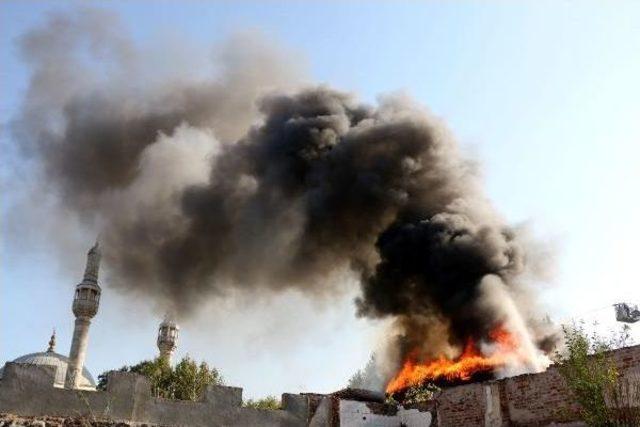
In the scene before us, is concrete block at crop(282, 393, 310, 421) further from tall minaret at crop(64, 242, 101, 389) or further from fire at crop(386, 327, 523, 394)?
tall minaret at crop(64, 242, 101, 389)

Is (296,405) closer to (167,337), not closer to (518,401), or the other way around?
(518,401)

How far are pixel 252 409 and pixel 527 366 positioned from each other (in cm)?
1057

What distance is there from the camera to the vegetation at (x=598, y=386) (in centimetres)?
988

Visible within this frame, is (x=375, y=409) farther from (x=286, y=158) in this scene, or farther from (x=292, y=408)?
(x=286, y=158)

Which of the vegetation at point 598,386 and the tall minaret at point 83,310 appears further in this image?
the tall minaret at point 83,310

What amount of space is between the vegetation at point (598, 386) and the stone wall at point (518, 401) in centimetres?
33

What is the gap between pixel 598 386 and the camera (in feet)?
32.5

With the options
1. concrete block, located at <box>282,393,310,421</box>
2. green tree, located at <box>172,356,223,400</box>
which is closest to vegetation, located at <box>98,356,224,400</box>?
green tree, located at <box>172,356,223,400</box>

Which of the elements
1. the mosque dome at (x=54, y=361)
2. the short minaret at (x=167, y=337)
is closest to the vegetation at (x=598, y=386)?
the mosque dome at (x=54, y=361)

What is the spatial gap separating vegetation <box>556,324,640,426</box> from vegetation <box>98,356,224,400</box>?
91.9ft

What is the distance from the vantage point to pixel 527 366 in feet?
59.8

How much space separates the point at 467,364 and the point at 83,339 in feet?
90.3

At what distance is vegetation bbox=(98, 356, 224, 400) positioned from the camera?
35531mm

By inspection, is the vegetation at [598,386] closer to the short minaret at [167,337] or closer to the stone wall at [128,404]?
the stone wall at [128,404]
